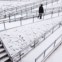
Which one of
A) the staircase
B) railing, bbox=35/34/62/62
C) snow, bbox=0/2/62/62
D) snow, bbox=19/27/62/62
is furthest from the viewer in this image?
snow, bbox=0/2/62/62

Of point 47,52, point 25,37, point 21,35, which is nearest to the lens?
point 47,52

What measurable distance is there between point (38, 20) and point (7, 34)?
4093 millimetres

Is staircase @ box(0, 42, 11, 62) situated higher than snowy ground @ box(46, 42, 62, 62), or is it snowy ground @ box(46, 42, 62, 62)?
snowy ground @ box(46, 42, 62, 62)

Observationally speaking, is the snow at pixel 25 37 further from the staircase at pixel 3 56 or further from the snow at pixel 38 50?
the staircase at pixel 3 56

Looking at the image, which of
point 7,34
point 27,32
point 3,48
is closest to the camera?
point 3,48

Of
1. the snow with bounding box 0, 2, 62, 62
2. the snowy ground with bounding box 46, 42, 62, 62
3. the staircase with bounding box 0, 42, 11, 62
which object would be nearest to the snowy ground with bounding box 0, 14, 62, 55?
the snow with bounding box 0, 2, 62, 62

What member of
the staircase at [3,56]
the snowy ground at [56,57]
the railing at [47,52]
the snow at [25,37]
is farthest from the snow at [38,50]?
the staircase at [3,56]

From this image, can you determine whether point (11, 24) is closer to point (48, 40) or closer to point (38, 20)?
point (38, 20)

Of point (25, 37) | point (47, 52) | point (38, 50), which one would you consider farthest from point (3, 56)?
point (47, 52)

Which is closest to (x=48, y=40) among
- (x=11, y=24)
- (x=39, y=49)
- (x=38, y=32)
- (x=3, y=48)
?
(x=39, y=49)

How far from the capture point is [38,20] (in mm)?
12078

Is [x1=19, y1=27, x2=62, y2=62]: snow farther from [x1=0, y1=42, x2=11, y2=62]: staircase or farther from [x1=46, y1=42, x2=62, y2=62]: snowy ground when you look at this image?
→ [x1=0, y1=42, x2=11, y2=62]: staircase

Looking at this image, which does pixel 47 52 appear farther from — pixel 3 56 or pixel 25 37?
pixel 25 37

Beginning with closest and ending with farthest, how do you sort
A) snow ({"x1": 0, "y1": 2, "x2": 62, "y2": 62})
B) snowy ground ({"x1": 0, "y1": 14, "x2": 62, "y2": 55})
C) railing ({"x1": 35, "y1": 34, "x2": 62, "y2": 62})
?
railing ({"x1": 35, "y1": 34, "x2": 62, "y2": 62}) < snow ({"x1": 0, "y1": 2, "x2": 62, "y2": 62}) < snowy ground ({"x1": 0, "y1": 14, "x2": 62, "y2": 55})
